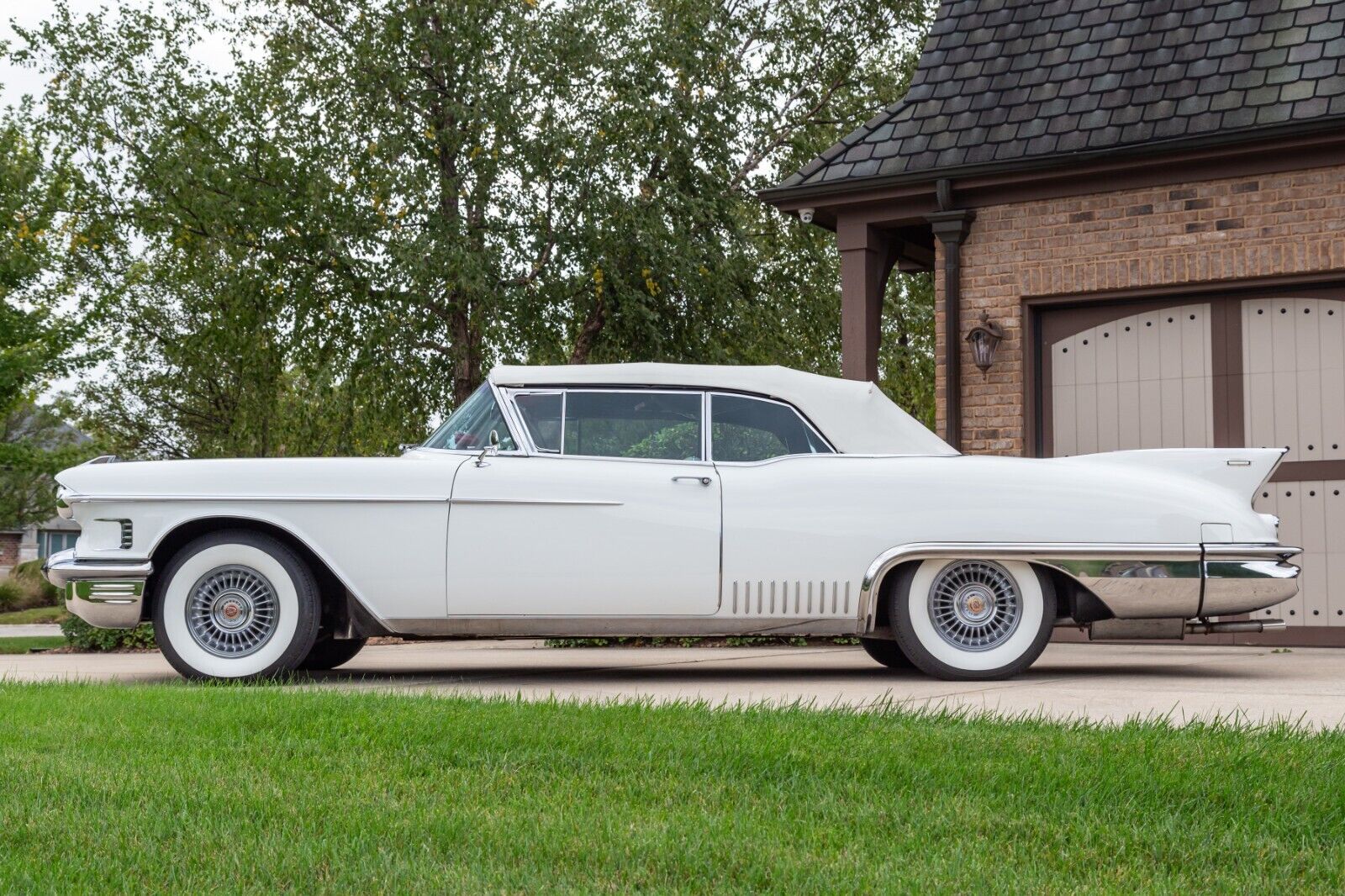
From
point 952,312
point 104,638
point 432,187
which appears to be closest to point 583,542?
point 952,312

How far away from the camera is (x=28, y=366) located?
53.7ft

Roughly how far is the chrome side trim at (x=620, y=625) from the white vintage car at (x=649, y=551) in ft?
0.04

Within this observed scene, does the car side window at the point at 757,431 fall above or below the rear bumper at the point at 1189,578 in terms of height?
above

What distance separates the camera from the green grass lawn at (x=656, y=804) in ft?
9.43

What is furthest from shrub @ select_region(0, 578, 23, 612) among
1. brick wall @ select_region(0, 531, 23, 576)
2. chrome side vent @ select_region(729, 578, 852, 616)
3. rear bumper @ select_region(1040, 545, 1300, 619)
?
brick wall @ select_region(0, 531, 23, 576)

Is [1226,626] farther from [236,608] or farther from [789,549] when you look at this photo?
[236,608]

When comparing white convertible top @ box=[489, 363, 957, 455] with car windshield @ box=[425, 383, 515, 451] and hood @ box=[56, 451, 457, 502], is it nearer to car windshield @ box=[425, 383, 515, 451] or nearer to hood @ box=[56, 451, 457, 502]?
car windshield @ box=[425, 383, 515, 451]

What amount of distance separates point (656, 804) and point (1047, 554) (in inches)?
143

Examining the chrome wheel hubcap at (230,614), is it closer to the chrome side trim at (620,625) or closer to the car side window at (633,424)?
the chrome side trim at (620,625)

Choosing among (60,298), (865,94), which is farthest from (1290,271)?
(60,298)

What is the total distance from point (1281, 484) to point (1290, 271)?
54.2 inches

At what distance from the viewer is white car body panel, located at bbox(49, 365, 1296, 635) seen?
21.7 ft

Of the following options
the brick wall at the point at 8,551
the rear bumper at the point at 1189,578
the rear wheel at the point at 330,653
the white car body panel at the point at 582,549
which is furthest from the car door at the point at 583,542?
the brick wall at the point at 8,551

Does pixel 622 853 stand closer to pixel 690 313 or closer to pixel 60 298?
pixel 690 313
